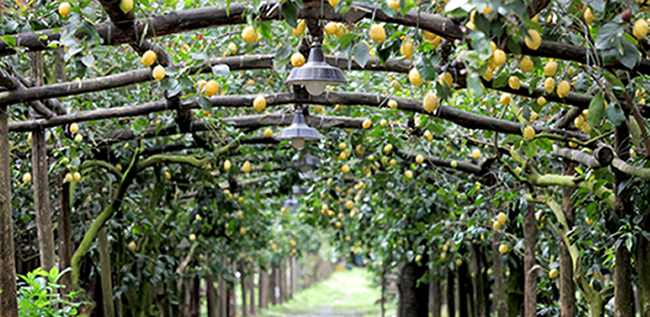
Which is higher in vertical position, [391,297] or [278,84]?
[278,84]

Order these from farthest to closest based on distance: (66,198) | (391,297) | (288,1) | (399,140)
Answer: (391,297), (66,198), (399,140), (288,1)

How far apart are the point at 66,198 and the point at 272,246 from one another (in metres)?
9.48

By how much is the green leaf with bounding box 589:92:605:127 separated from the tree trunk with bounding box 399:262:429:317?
885cm

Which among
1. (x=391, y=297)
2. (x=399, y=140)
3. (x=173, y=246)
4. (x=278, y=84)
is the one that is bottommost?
(x=391, y=297)

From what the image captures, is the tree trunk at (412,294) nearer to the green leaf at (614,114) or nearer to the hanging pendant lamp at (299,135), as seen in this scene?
the hanging pendant lamp at (299,135)

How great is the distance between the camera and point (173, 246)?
9.37 m

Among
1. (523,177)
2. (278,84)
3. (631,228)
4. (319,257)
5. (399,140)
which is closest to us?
(631,228)

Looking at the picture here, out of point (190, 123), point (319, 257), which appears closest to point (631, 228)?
point (190, 123)

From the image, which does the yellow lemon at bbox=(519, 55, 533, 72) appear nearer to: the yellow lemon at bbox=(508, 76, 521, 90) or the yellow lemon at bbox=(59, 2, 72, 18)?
the yellow lemon at bbox=(508, 76, 521, 90)

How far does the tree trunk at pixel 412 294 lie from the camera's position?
10.6 m

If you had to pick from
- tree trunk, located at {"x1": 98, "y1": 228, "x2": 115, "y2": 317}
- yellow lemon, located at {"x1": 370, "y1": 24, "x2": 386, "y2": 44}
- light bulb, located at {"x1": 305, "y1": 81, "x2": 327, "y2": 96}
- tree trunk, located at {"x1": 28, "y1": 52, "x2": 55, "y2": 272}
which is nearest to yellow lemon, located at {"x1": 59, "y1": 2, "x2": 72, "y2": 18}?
light bulb, located at {"x1": 305, "y1": 81, "x2": 327, "y2": 96}

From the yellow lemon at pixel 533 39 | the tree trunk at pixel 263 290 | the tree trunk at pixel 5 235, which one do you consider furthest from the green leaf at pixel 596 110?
the tree trunk at pixel 263 290

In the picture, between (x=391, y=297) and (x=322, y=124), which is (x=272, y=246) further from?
(x=322, y=124)

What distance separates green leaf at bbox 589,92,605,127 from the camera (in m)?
1.96
